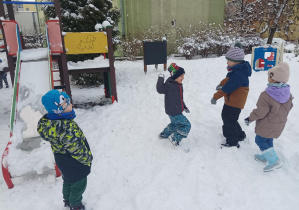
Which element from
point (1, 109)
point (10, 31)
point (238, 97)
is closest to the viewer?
point (238, 97)

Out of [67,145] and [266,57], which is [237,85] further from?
[266,57]

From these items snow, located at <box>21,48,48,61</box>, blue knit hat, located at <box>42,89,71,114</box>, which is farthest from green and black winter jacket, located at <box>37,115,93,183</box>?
snow, located at <box>21,48,48,61</box>

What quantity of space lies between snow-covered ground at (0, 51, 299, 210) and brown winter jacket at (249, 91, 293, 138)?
607 mm

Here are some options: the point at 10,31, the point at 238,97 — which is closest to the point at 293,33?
Result: the point at 238,97

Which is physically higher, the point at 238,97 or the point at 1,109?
the point at 238,97

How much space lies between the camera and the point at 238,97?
3.52 m

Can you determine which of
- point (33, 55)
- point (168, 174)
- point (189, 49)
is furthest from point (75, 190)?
point (189, 49)

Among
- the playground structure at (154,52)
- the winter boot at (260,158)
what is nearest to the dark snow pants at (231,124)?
the winter boot at (260,158)

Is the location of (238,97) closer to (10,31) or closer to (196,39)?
(10,31)

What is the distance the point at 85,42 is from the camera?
20.1 ft

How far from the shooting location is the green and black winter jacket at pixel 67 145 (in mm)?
2264

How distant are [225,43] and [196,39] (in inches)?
72.7

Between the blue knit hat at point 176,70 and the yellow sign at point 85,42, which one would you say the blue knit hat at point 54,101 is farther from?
the yellow sign at point 85,42

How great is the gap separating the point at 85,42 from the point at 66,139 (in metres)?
4.44
